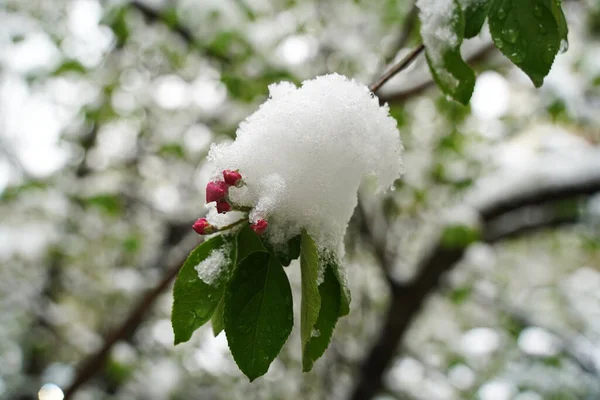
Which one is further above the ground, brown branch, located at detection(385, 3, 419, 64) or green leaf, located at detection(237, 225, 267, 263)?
green leaf, located at detection(237, 225, 267, 263)

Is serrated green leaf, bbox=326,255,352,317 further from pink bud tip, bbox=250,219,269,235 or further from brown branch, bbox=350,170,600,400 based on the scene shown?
brown branch, bbox=350,170,600,400

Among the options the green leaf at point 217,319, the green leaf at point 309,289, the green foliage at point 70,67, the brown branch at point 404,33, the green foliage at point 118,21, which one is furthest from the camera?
the green foliage at point 70,67

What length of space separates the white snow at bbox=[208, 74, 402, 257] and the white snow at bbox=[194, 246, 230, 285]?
0.06m

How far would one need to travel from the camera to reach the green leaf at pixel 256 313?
0.49m

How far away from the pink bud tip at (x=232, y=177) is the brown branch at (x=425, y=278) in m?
2.21

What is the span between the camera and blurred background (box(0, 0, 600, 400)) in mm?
2605

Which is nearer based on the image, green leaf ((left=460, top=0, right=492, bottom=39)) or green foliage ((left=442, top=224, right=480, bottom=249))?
green leaf ((left=460, top=0, right=492, bottom=39))

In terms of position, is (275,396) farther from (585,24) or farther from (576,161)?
(585,24)

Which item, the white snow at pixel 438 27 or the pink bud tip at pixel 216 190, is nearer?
the pink bud tip at pixel 216 190

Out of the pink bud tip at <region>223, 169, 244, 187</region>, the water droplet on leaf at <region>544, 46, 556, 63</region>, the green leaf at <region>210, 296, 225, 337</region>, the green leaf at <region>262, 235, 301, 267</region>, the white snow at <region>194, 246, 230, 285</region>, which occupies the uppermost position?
the water droplet on leaf at <region>544, 46, 556, 63</region>

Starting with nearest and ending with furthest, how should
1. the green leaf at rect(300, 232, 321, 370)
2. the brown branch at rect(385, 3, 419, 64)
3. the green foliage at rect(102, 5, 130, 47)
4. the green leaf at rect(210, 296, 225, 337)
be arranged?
the green leaf at rect(300, 232, 321, 370) < the green leaf at rect(210, 296, 225, 337) < the brown branch at rect(385, 3, 419, 64) < the green foliage at rect(102, 5, 130, 47)

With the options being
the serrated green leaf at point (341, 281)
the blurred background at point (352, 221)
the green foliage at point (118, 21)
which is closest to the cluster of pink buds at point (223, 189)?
the serrated green leaf at point (341, 281)

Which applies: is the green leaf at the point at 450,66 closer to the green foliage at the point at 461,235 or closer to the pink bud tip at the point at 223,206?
the pink bud tip at the point at 223,206

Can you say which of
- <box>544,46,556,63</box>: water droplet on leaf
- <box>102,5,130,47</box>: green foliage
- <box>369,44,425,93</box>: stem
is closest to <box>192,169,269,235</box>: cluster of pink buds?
<box>369,44,425,93</box>: stem
